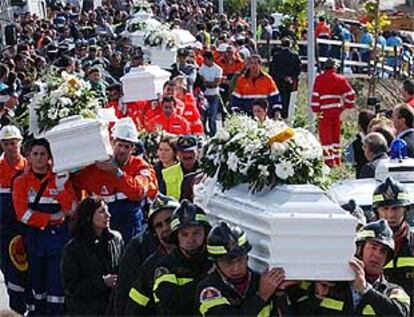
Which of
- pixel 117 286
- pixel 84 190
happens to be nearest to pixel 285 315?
pixel 117 286

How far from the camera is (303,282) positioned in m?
6.71

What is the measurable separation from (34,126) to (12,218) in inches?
39.7

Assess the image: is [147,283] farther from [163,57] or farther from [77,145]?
[163,57]

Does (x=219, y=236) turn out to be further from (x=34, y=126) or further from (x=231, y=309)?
(x=34, y=126)

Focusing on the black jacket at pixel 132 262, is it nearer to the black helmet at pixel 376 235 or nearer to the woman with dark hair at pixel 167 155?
the black helmet at pixel 376 235

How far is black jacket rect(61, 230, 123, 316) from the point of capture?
844 cm

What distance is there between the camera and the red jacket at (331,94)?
682 inches

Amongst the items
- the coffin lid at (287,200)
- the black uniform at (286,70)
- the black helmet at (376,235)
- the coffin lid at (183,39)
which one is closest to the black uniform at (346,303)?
the black helmet at (376,235)

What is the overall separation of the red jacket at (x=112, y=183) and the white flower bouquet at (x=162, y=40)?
38.1 feet

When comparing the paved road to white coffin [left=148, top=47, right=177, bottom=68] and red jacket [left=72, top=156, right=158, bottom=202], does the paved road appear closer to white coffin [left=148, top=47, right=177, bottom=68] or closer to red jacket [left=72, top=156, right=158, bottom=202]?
red jacket [left=72, top=156, right=158, bottom=202]

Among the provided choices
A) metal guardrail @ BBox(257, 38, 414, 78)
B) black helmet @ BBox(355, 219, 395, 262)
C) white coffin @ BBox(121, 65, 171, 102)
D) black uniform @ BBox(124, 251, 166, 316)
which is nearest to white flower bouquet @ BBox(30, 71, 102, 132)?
black uniform @ BBox(124, 251, 166, 316)

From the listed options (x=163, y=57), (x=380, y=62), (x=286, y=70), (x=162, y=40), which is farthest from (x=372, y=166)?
(x=380, y=62)

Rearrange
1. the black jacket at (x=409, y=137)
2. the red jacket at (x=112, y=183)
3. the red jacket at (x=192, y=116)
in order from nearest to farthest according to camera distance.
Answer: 1. the red jacket at (x=112, y=183)
2. the black jacket at (x=409, y=137)
3. the red jacket at (x=192, y=116)

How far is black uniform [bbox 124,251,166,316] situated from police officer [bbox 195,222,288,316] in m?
0.86
